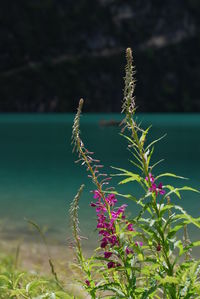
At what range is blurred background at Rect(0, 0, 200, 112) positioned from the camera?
18125 centimetres

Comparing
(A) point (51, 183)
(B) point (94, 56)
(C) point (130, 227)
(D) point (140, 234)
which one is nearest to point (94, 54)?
(B) point (94, 56)

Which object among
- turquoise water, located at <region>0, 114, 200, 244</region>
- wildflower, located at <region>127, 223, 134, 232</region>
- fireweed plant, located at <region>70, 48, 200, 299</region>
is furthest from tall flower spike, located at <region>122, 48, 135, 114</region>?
turquoise water, located at <region>0, 114, 200, 244</region>

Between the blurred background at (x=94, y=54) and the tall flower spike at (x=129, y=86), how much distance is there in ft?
572

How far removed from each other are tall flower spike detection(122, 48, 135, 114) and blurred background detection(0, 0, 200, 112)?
174m

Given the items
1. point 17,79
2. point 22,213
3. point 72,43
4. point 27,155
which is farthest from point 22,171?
point 72,43

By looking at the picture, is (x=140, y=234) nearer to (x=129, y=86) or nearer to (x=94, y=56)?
(x=129, y=86)

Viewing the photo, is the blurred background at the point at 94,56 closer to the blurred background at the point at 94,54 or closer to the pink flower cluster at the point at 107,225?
the blurred background at the point at 94,54

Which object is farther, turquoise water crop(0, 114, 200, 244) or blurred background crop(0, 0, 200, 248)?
blurred background crop(0, 0, 200, 248)

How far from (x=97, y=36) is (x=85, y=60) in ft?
36.2

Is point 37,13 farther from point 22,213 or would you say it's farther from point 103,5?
point 22,213

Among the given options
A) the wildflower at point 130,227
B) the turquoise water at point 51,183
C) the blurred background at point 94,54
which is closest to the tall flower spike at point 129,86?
the wildflower at point 130,227

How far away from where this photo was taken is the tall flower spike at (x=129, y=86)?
11.3ft

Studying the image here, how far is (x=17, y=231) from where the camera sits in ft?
47.7

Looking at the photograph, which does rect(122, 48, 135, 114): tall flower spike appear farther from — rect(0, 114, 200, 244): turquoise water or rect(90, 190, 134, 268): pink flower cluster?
rect(0, 114, 200, 244): turquoise water
